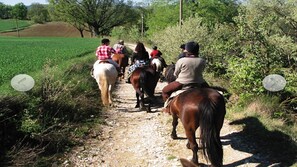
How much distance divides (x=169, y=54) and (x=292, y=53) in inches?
413

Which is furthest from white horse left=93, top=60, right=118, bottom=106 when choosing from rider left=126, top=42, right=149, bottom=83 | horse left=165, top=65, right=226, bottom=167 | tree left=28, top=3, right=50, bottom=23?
tree left=28, top=3, right=50, bottom=23

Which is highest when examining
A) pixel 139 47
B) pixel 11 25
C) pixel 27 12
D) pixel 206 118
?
pixel 27 12

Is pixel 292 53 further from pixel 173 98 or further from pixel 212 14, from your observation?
pixel 212 14

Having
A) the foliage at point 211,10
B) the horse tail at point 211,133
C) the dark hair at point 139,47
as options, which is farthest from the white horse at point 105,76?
the foliage at point 211,10

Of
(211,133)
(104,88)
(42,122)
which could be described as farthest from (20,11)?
(211,133)

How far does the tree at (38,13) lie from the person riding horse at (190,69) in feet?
376

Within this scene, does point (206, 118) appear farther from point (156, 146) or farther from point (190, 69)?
point (156, 146)

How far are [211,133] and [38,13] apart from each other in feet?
421

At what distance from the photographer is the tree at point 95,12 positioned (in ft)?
238

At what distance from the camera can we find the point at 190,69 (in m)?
6.67

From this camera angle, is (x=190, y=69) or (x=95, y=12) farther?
(x=95, y=12)

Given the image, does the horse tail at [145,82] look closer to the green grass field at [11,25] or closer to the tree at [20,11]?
the green grass field at [11,25]

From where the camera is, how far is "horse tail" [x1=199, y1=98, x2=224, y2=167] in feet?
17.3

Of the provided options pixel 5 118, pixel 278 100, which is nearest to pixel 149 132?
pixel 5 118
